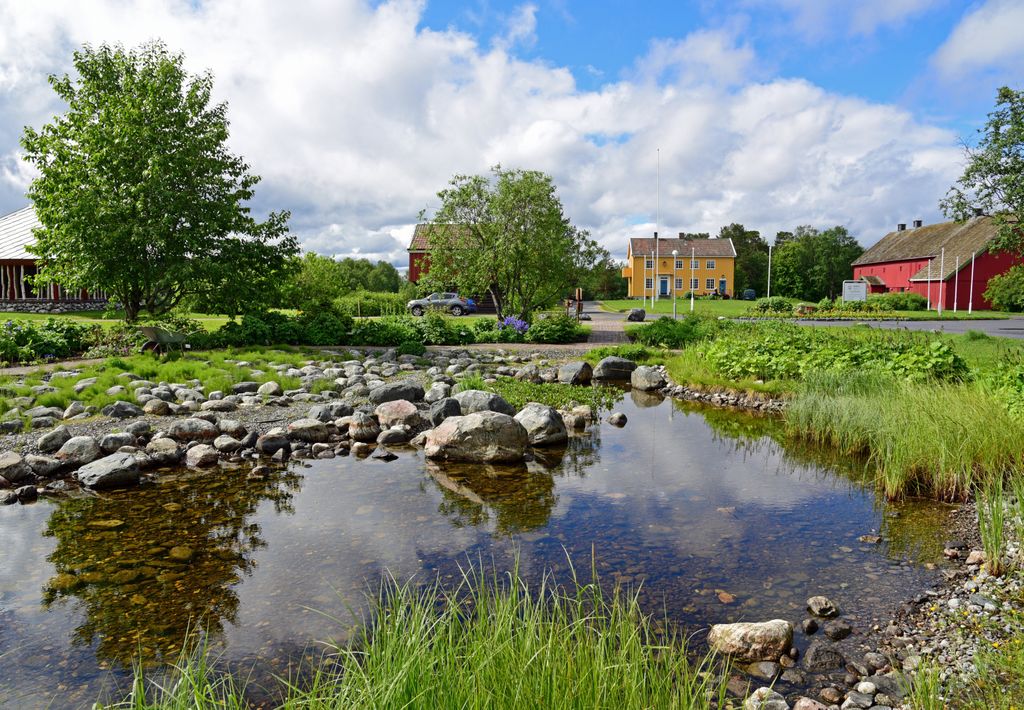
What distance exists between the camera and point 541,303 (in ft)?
82.2

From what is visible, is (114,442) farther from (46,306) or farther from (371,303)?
(46,306)

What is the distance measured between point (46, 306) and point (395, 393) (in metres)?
27.3

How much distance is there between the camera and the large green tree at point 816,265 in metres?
69.2

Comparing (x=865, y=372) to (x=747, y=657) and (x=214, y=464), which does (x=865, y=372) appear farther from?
(x=214, y=464)

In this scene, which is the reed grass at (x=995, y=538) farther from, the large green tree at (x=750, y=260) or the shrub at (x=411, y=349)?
the large green tree at (x=750, y=260)

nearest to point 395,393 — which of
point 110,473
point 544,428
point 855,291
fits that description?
point 544,428

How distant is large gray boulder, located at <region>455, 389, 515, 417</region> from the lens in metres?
9.91

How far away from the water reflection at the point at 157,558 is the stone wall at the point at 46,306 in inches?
1130

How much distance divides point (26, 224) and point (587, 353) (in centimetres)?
3150

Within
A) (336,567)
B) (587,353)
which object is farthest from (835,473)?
(587,353)

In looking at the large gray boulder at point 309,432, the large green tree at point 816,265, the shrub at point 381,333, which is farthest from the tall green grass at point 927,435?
the large green tree at point 816,265

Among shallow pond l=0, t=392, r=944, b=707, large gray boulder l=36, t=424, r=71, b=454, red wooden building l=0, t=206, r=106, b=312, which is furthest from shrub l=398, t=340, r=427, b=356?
red wooden building l=0, t=206, r=106, b=312

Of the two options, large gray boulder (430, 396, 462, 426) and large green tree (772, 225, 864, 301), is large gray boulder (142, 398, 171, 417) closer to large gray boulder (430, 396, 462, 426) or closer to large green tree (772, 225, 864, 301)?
large gray boulder (430, 396, 462, 426)

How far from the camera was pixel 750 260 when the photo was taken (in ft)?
261
